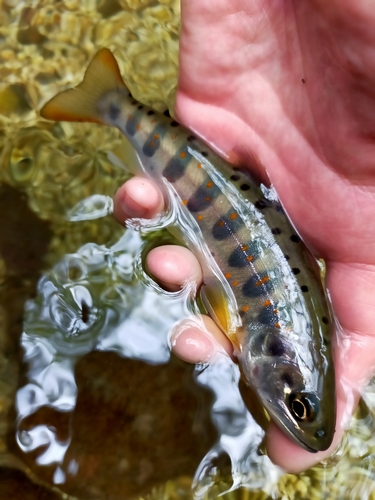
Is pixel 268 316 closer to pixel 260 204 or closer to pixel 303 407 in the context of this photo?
pixel 303 407

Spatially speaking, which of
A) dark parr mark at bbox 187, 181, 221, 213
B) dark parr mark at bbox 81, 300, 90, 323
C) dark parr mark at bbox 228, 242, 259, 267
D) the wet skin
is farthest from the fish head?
dark parr mark at bbox 81, 300, 90, 323

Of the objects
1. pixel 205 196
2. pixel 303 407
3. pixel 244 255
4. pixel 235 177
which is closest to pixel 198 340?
pixel 244 255

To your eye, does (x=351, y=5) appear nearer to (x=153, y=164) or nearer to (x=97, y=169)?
(x=153, y=164)

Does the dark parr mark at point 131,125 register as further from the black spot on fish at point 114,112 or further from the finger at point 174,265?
the finger at point 174,265

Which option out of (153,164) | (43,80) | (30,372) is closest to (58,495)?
(30,372)

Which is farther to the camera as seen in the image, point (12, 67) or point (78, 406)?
point (12, 67)

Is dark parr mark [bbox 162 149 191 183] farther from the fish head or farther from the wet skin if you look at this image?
the fish head

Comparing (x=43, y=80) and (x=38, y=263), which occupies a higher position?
(x=43, y=80)
